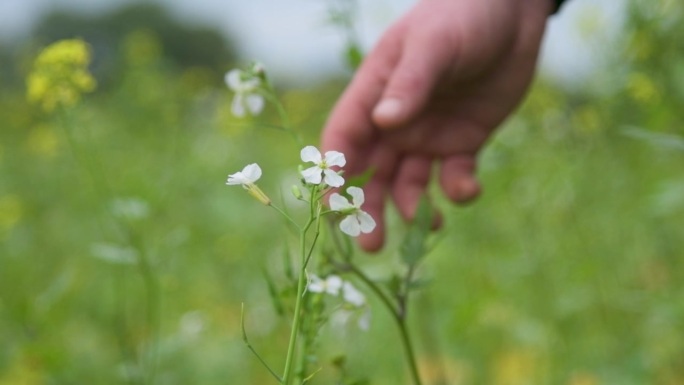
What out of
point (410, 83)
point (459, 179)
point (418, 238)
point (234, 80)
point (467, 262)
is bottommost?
point (467, 262)

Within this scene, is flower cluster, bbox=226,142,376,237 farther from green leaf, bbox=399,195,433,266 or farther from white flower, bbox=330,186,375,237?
green leaf, bbox=399,195,433,266

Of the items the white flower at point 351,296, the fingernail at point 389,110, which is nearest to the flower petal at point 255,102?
the fingernail at point 389,110

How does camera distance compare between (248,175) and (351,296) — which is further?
(351,296)

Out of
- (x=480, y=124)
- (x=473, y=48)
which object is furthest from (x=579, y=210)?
(x=473, y=48)

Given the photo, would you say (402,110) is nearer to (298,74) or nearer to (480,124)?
(480,124)

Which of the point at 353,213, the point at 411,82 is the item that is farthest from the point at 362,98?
the point at 353,213

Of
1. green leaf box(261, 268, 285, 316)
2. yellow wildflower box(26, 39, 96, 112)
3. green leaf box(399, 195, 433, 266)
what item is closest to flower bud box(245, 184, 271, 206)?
green leaf box(261, 268, 285, 316)

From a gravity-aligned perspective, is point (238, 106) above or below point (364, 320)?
above

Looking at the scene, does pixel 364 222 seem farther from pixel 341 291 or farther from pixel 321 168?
pixel 341 291
